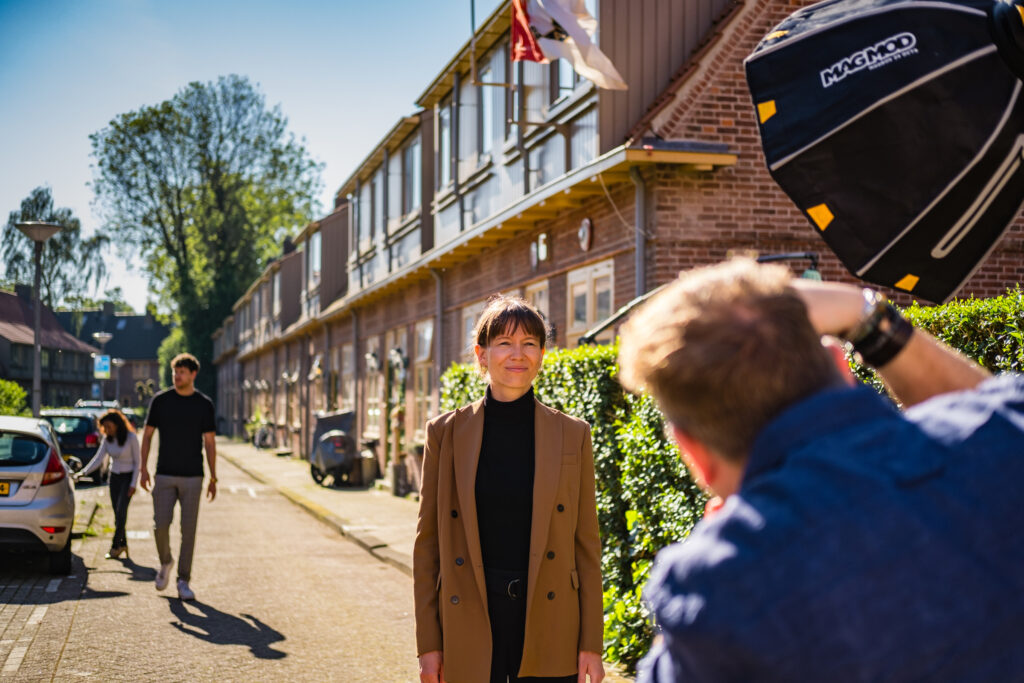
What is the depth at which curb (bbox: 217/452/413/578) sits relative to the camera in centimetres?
1241

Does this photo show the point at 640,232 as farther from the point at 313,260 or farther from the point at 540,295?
the point at 313,260

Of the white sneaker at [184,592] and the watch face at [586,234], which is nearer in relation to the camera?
the white sneaker at [184,592]

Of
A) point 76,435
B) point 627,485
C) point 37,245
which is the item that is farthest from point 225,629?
point 76,435

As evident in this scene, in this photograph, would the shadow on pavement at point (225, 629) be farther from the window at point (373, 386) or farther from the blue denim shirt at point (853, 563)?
the window at point (373, 386)

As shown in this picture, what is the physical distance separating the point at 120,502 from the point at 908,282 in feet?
35.7

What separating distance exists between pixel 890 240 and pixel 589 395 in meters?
4.29

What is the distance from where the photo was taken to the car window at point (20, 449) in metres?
11.3

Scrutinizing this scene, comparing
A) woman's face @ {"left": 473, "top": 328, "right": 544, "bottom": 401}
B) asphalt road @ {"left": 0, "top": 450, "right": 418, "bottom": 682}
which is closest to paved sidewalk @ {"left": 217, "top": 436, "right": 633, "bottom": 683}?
asphalt road @ {"left": 0, "top": 450, "right": 418, "bottom": 682}

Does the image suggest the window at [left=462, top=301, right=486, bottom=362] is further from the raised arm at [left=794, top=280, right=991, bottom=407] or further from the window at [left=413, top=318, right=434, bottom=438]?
the raised arm at [left=794, top=280, right=991, bottom=407]

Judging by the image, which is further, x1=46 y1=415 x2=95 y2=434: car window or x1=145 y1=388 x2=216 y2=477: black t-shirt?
x1=46 y1=415 x2=95 y2=434: car window

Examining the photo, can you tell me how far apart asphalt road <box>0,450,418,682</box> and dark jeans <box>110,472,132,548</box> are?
0.27 m

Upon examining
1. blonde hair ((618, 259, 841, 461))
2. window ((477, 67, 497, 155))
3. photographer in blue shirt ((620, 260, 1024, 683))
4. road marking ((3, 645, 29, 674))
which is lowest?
road marking ((3, 645, 29, 674))

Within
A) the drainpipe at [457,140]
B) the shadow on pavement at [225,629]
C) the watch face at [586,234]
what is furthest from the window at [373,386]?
the shadow on pavement at [225,629]

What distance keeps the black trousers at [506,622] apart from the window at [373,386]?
2206cm
